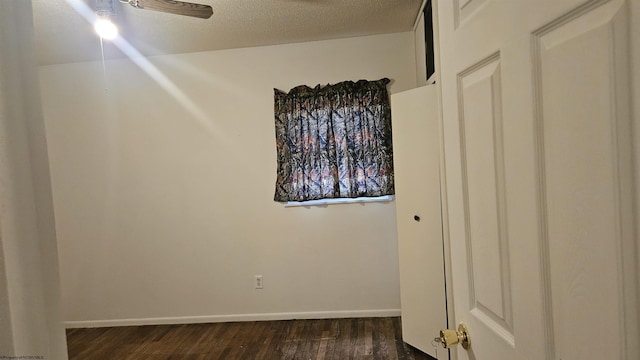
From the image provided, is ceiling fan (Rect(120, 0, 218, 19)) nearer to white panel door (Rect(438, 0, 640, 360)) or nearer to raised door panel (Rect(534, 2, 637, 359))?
white panel door (Rect(438, 0, 640, 360))

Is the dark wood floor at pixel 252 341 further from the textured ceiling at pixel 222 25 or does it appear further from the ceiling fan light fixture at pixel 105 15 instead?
the textured ceiling at pixel 222 25

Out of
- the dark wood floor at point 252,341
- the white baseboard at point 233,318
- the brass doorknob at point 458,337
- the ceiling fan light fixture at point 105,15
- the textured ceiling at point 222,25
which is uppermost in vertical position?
the textured ceiling at point 222,25

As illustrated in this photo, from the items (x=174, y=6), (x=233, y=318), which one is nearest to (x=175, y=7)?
(x=174, y=6)

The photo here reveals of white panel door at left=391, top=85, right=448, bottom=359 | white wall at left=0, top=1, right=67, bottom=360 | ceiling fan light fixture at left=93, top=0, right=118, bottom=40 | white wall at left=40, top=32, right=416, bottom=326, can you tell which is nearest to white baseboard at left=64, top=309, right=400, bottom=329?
white wall at left=40, top=32, right=416, bottom=326

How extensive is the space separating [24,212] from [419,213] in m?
2.15

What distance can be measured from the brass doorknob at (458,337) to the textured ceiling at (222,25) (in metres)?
2.23

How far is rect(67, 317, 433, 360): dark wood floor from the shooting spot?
104 inches

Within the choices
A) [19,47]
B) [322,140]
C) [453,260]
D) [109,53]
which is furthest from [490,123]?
[109,53]

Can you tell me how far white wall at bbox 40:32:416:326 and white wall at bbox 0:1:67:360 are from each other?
2.60 metres

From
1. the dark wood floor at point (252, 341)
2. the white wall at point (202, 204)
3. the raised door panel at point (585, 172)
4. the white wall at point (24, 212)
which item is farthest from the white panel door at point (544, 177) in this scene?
the white wall at point (202, 204)

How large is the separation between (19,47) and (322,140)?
258 cm

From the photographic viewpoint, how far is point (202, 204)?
3283 millimetres

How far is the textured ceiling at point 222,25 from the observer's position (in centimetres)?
242

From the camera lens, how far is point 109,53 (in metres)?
3.16
